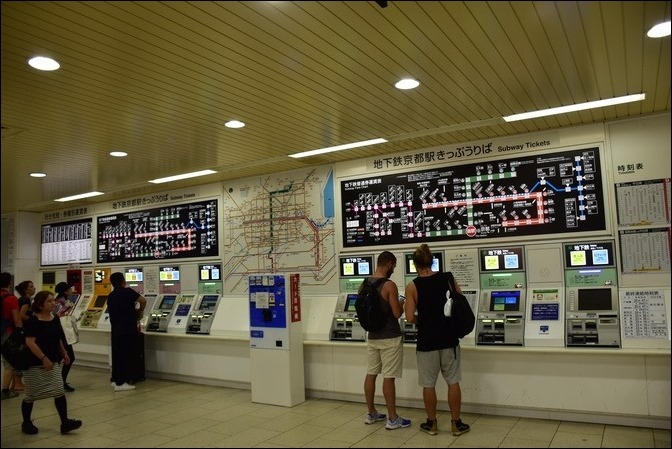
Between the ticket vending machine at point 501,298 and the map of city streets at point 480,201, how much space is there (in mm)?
272

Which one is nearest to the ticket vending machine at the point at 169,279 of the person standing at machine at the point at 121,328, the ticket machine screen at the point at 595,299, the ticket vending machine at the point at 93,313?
the person standing at machine at the point at 121,328

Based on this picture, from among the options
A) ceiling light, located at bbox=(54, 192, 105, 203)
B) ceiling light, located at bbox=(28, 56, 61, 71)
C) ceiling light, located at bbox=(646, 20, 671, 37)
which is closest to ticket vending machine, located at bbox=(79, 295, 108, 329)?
ceiling light, located at bbox=(54, 192, 105, 203)

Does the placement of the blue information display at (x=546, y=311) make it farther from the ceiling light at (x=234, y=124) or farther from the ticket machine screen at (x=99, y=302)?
the ticket machine screen at (x=99, y=302)

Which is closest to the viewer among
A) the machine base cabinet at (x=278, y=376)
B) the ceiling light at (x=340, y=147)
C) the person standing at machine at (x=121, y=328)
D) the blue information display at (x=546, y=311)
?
the blue information display at (x=546, y=311)

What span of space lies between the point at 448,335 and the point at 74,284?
8.03 m

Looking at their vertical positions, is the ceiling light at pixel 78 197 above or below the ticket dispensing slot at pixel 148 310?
above

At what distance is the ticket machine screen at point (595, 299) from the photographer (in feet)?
16.7

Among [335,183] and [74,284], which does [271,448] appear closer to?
[335,183]

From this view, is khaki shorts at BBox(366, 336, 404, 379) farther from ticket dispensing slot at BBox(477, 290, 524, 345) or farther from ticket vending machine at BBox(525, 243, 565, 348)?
ticket vending machine at BBox(525, 243, 565, 348)

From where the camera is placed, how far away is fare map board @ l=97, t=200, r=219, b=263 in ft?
26.5

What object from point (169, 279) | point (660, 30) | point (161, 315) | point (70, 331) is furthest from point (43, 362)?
point (660, 30)

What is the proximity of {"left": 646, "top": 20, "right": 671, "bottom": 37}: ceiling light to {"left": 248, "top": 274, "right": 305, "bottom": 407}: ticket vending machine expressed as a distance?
4119 millimetres

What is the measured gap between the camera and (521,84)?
4.29 meters

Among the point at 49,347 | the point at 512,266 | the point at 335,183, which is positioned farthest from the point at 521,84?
the point at 49,347
